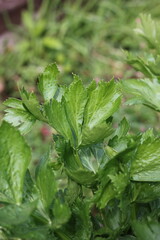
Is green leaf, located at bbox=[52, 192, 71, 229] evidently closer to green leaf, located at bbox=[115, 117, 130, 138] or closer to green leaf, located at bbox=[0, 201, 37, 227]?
green leaf, located at bbox=[0, 201, 37, 227]

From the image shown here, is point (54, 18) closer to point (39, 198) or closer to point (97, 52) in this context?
point (97, 52)

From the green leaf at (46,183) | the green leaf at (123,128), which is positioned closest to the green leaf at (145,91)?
the green leaf at (123,128)

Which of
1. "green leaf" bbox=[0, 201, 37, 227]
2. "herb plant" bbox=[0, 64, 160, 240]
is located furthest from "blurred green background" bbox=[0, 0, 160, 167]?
"green leaf" bbox=[0, 201, 37, 227]

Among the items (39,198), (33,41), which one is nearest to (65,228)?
(39,198)

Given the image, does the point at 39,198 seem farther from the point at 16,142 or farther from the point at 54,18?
the point at 54,18

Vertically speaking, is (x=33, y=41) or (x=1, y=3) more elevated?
(x=1, y=3)

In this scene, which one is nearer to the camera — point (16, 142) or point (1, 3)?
point (16, 142)

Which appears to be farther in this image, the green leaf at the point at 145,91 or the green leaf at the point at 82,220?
the green leaf at the point at 145,91

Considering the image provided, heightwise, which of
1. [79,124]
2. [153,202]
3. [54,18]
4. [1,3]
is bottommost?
[153,202]

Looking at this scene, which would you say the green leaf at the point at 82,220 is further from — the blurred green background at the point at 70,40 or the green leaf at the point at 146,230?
the blurred green background at the point at 70,40
